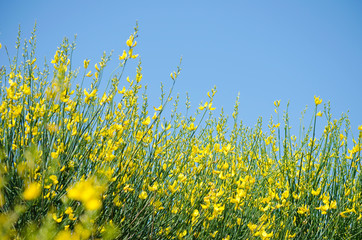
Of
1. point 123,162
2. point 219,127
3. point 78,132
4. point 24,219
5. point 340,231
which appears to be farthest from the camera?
point 340,231

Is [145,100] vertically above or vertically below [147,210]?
above

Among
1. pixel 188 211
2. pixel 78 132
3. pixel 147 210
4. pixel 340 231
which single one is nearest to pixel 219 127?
pixel 188 211

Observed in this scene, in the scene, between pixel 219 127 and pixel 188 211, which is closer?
pixel 188 211

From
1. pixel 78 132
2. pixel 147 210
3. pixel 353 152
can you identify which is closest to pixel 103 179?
pixel 78 132

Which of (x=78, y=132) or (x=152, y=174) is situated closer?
(x=78, y=132)

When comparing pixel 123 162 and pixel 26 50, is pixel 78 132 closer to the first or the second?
pixel 123 162

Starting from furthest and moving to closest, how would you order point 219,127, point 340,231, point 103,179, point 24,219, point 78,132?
point 340,231 → point 219,127 → point 78,132 → point 24,219 → point 103,179

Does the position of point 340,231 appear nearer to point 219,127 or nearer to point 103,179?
point 219,127

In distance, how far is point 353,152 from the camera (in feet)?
7.82

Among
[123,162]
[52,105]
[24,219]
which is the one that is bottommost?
[24,219]

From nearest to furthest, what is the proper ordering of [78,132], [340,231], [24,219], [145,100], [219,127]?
[24,219]
[78,132]
[145,100]
[219,127]
[340,231]

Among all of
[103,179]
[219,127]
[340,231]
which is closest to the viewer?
[103,179]

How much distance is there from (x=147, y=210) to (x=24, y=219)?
0.67 metres

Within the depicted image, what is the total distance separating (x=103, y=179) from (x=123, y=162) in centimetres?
45
